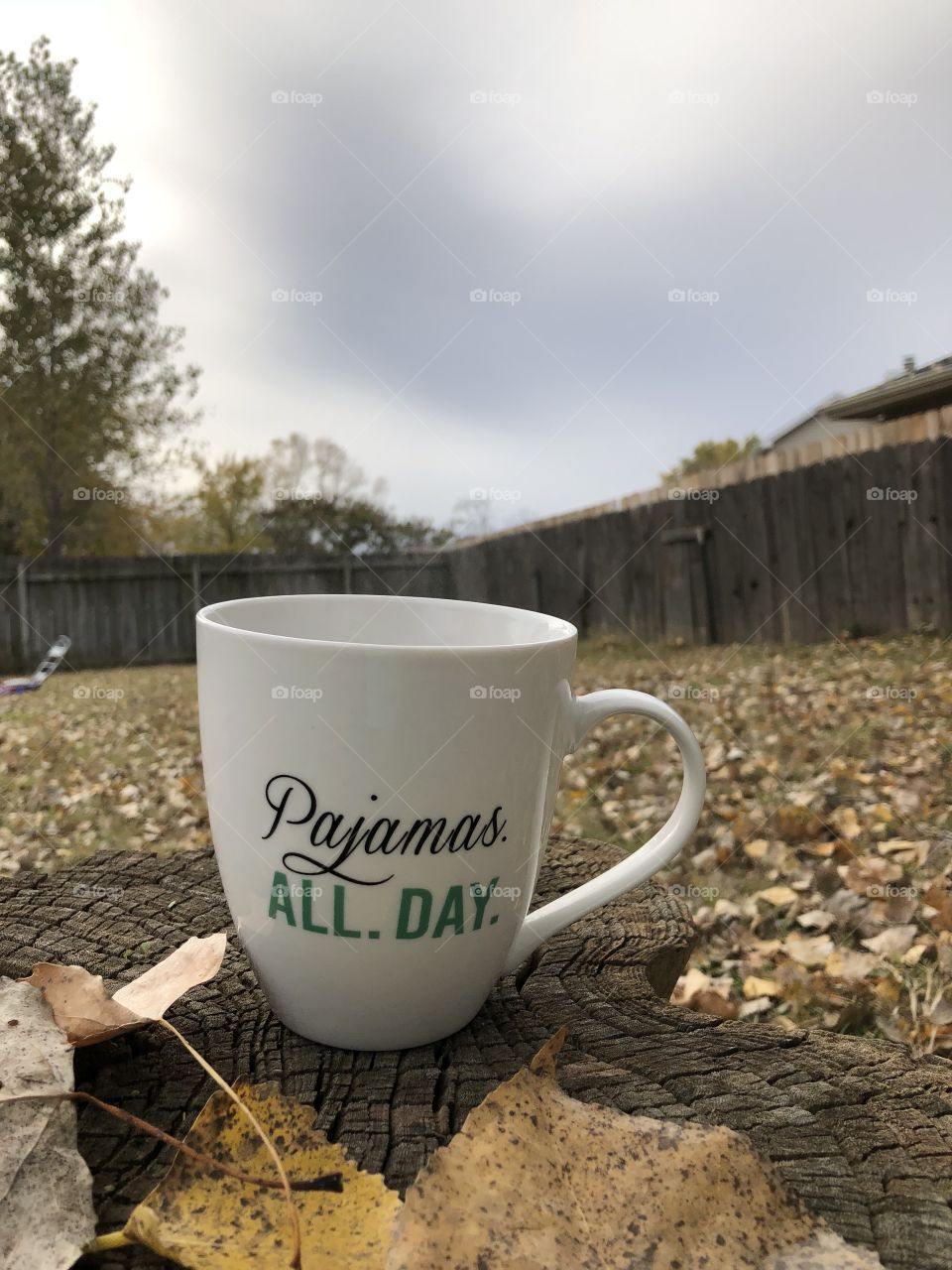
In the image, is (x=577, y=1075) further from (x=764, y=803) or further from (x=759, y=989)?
(x=764, y=803)

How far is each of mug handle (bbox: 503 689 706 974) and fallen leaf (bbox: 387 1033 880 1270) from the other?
273mm

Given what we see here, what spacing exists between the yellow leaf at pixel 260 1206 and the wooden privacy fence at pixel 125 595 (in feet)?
20.7

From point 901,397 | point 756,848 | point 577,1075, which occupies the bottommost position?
point 756,848

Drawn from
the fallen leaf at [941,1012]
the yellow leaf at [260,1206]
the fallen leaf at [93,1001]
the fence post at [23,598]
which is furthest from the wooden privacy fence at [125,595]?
the yellow leaf at [260,1206]

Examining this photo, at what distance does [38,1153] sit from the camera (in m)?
0.62

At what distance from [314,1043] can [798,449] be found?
4.80m

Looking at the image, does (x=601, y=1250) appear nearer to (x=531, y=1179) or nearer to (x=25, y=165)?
(x=531, y=1179)

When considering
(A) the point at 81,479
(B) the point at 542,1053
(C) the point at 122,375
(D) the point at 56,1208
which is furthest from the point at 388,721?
(C) the point at 122,375

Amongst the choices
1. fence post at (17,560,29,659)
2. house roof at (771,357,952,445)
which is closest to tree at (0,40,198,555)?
fence post at (17,560,29,659)

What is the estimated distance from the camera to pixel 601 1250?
1.89 ft

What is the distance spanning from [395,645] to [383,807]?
0.21m

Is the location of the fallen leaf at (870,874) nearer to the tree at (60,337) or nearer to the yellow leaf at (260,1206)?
the yellow leaf at (260,1206)

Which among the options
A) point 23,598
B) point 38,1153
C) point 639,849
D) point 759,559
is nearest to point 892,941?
point 639,849

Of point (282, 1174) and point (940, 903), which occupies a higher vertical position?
point (282, 1174)
